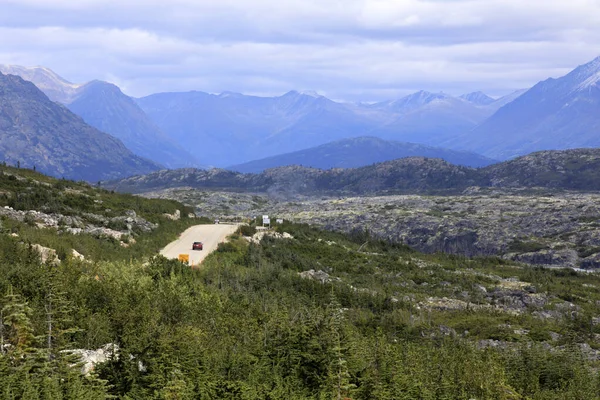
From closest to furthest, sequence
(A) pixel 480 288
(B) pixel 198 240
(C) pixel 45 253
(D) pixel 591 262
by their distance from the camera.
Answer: (C) pixel 45 253 → (A) pixel 480 288 → (B) pixel 198 240 → (D) pixel 591 262

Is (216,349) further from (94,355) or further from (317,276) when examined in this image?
(317,276)

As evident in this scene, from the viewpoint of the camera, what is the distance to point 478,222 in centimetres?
14250

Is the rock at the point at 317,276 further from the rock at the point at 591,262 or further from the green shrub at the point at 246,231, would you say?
the rock at the point at 591,262

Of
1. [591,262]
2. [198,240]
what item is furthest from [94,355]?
[591,262]

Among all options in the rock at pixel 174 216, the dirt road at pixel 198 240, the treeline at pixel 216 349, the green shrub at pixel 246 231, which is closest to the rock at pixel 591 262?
the green shrub at pixel 246 231

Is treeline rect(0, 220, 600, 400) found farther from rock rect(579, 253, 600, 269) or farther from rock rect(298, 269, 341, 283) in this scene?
rock rect(579, 253, 600, 269)

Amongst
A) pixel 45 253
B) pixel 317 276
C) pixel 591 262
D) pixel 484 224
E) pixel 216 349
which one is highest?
pixel 45 253

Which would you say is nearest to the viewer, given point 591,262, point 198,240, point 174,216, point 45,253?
point 45,253

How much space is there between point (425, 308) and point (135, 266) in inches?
884

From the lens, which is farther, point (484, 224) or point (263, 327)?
point (484, 224)

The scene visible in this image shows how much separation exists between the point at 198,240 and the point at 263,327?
3761 cm

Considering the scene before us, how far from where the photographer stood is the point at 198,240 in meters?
64.7

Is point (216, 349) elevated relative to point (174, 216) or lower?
lower

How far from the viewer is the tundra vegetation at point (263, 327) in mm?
20672
